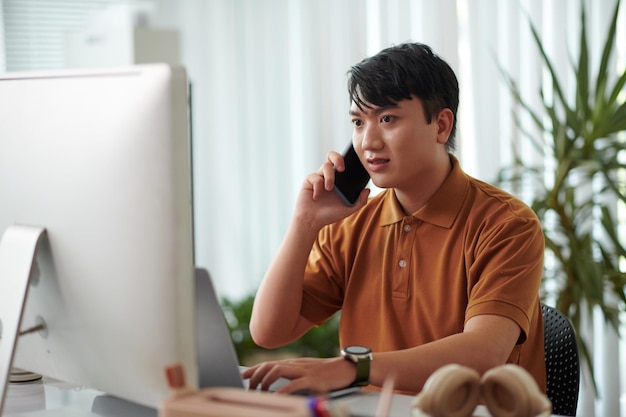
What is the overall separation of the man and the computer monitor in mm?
702

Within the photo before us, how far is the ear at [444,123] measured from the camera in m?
1.83

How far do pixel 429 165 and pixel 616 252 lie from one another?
5.12ft

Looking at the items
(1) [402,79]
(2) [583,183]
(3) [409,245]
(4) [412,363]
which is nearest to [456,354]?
(4) [412,363]

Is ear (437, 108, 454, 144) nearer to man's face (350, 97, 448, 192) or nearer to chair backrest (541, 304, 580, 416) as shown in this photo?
man's face (350, 97, 448, 192)

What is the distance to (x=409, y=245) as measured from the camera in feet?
6.04

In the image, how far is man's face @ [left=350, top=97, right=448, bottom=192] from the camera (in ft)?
5.77

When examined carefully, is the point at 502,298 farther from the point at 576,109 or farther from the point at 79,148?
the point at 576,109

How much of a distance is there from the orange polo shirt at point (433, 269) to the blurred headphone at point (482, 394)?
0.56 meters

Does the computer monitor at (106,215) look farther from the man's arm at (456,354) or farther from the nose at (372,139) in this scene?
the nose at (372,139)

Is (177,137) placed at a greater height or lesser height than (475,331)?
greater

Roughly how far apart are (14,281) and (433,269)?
2.96 feet

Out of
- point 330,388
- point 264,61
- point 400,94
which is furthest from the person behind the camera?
point 264,61

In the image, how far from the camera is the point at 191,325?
1.05 m

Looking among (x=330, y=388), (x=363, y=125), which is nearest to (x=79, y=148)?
(x=330, y=388)
